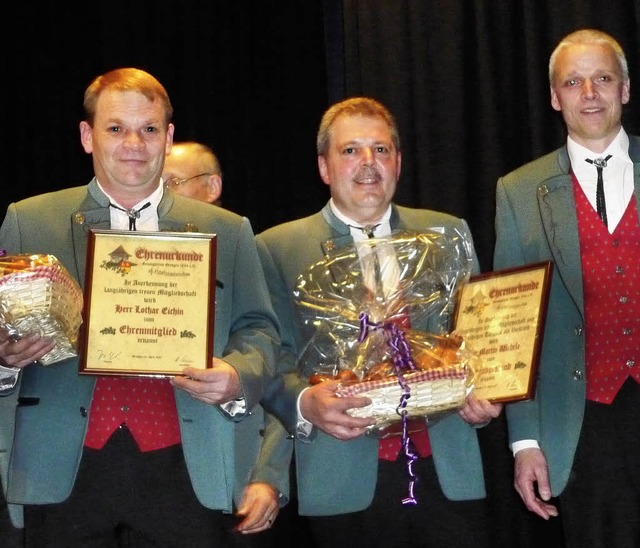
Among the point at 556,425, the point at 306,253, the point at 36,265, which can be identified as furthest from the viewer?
the point at 306,253

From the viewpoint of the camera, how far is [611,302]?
10.7 ft

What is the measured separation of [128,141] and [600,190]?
1.44 meters

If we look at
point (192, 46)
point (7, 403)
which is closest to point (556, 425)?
point (7, 403)

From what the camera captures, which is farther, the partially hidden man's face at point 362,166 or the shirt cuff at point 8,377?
the partially hidden man's face at point 362,166

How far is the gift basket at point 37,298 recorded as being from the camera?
2.81 metres

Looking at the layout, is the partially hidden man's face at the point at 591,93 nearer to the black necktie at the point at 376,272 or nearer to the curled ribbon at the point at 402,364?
the black necktie at the point at 376,272

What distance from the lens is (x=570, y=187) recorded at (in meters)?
3.47

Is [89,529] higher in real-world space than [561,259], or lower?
lower

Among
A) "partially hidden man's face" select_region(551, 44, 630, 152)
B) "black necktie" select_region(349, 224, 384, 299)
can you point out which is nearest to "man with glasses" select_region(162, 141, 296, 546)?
"black necktie" select_region(349, 224, 384, 299)

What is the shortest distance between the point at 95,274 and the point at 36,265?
233mm

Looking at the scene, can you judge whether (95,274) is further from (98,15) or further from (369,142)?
(98,15)

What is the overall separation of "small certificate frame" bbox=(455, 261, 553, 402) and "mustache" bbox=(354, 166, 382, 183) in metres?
0.49

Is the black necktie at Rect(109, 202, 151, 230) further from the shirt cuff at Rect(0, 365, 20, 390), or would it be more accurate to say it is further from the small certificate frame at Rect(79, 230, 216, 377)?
the shirt cuff at Rect(0, 365, 20, 390)

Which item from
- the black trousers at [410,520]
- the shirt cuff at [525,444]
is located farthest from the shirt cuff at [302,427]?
the shirt cuff at [525,444]
